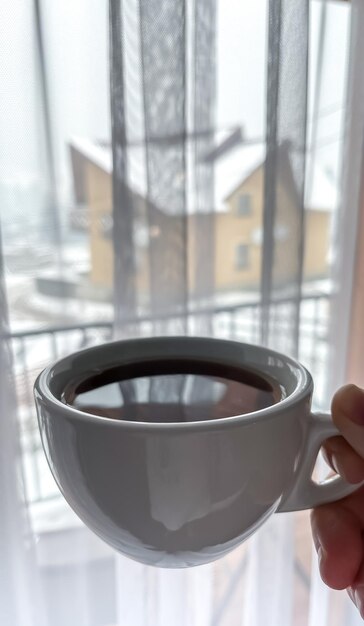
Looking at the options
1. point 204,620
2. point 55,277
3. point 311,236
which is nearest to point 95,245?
point 55,277

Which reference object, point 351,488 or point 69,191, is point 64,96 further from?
point 351,488

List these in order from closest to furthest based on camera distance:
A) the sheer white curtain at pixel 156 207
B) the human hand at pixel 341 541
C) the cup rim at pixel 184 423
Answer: the cup rim at pixel 184 423, the human hand at pixel 341 541, the sheer white curtain at pixel 156 207

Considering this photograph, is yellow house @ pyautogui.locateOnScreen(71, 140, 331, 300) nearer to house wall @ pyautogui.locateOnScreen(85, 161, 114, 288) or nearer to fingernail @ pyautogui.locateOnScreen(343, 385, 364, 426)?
house wall @ pyautogui.locateOnScreen(85, 161, 114, 288)

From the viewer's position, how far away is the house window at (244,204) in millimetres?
595

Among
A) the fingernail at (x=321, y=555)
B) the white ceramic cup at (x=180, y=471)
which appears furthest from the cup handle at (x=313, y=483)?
the fingernail at (x=321, y=555)

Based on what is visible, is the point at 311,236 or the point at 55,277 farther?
the point at 311,236

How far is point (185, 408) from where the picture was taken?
0.32 meters

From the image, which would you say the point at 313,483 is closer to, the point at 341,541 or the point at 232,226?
the point at 341,541

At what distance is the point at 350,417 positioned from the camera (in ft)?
0.99

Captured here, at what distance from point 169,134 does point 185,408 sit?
0.30m

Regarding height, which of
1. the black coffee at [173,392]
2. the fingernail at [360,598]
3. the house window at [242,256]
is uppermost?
the black coffee at [173,392]

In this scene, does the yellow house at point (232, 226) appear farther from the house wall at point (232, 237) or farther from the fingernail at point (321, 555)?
the fingernail at point (321, 555)

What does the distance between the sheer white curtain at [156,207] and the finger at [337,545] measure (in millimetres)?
233

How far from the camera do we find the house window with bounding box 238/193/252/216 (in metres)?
0.59
